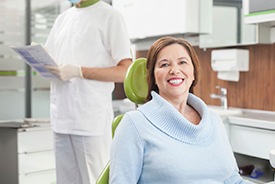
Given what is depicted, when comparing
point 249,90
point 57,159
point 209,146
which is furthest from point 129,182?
point 249,90

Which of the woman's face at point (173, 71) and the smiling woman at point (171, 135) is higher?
the woman's face at point (173, 71)

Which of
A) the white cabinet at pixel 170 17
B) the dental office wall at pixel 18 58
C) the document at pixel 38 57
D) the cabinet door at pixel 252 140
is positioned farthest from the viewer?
the dental office wall at pixel 18 58

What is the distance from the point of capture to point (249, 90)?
9.65ft

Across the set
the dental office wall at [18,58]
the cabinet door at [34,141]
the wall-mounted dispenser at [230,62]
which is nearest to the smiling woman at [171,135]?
the wall-mounted dispenser at [230,62]

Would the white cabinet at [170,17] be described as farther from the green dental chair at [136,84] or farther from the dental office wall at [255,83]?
the green dental chair at [136,84]

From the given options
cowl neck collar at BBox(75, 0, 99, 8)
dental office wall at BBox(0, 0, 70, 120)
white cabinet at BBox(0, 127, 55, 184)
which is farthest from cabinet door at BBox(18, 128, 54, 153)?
cowl neck collar at BBox(75, 0, 99, 8)

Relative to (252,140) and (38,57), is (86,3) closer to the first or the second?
(38,57)

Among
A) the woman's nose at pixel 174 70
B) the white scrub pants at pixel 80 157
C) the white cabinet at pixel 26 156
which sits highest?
the woman's nose at pixel 174 70

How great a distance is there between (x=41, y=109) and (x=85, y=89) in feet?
5.72

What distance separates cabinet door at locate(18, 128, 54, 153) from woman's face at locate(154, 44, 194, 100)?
6.31ft

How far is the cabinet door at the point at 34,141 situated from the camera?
3.00 metres

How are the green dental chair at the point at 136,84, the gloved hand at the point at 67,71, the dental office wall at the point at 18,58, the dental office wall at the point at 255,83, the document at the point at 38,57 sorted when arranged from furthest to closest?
the dental office wall at the point at 18,58 < the dental office wall at the point at 255,83 < the gloved hand at the point at 67,71 < the document at the point at 38,57 < the green dental chair at the point at 136,84

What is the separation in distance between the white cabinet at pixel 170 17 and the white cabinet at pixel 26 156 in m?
1.18

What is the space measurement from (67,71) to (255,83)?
150 centimetres
